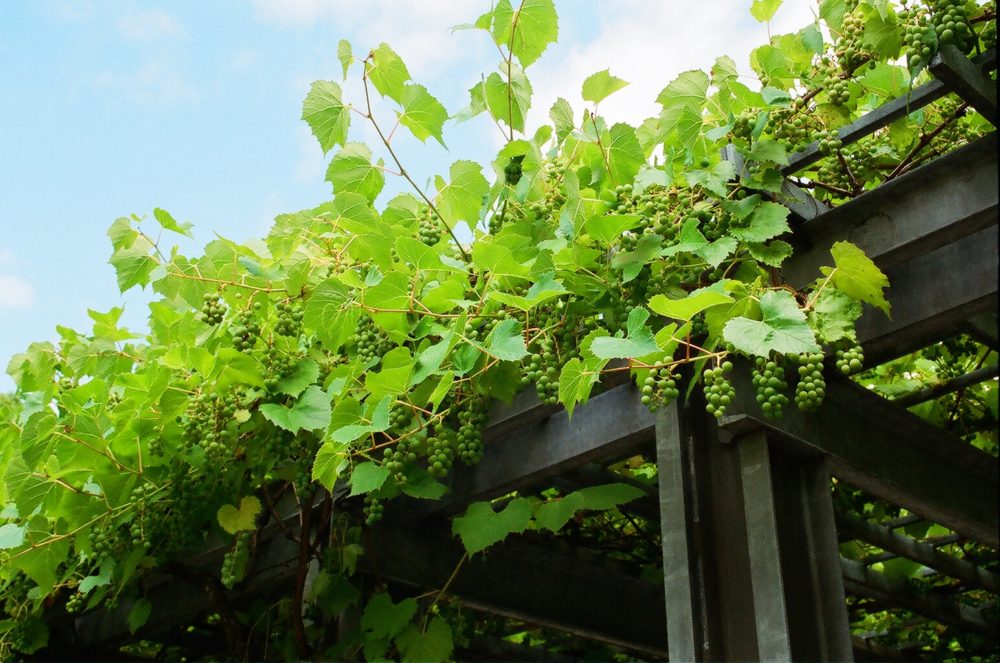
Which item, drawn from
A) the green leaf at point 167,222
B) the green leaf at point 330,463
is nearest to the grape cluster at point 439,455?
the green leaf at point 330,463

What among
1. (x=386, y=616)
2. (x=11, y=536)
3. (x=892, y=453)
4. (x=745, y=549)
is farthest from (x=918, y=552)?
(x=11, y=536)

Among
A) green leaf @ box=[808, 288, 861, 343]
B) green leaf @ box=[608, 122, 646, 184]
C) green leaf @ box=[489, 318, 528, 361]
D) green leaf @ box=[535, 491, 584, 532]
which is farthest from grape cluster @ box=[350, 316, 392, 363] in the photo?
green leaf @ box=[808, 288, 861, 343]

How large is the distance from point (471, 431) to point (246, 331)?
60cm

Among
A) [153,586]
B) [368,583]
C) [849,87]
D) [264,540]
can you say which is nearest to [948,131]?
[849,87]

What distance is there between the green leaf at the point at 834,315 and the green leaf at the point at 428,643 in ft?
4.29

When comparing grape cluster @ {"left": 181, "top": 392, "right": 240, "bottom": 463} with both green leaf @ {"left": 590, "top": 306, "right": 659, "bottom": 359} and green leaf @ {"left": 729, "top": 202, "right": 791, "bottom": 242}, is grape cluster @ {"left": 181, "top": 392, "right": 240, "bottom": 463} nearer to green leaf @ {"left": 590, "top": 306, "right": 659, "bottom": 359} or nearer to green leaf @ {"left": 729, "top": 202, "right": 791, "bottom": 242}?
green leaf @ {"left": 590, "top": 306, "right": 659, "bottom": 359}

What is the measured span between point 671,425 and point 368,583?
3.64 ft

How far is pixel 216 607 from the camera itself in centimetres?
322

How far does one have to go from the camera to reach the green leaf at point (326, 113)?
232cm

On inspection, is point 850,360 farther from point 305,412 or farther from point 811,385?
point 305,412

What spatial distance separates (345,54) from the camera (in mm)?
2344

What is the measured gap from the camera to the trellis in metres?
1.88

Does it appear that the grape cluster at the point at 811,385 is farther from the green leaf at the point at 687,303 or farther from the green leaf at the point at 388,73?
the green leaf at the point at 388,73

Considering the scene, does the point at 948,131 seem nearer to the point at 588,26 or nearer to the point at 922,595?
the point at 588,26
